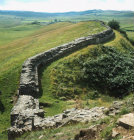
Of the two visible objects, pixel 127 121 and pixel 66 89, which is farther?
pixel 66 89

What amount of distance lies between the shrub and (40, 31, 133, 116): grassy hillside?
1.20 metres

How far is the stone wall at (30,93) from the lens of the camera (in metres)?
16.7

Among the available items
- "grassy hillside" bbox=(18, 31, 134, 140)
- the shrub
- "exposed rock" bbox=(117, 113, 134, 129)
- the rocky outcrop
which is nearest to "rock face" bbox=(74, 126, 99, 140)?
"exposed rock" bbox=(117, 113, 134, 129)

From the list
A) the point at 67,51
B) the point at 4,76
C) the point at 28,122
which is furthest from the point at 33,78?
the point at 67,51

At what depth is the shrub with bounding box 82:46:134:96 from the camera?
86.8ft

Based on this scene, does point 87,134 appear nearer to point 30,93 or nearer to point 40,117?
point 40,117

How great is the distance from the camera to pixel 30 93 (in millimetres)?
23297

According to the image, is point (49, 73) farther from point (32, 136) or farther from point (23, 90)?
point (32, 136)

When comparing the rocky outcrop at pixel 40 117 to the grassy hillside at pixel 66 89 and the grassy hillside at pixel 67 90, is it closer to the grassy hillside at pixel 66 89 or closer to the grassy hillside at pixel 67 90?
the grassy hillside at pixel 67 90

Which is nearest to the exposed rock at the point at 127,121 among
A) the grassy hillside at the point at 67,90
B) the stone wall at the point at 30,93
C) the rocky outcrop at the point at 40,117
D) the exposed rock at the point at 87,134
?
the exposed rock at the point at 87,134

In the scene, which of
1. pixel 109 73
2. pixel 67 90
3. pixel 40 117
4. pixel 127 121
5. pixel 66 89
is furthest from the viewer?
pixel 109 73

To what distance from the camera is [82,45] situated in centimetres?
3812

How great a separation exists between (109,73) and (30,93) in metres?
11.4

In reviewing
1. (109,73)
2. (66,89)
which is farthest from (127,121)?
(109,73)
